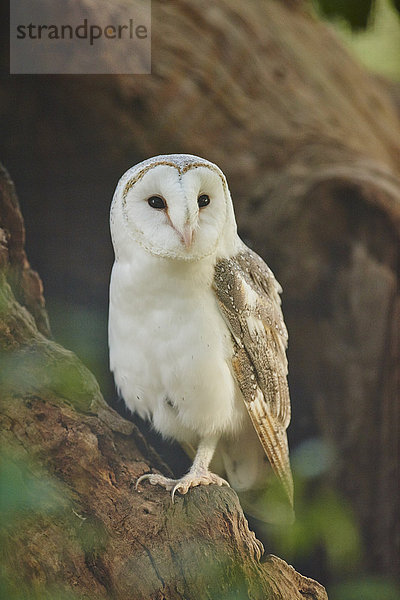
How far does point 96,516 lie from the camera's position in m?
1.05

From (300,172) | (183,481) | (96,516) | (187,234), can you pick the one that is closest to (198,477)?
(183,481)

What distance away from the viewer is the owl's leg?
44.4 inches

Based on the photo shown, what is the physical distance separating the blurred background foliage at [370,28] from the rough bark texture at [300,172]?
10 cm

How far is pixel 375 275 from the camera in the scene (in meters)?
1.49

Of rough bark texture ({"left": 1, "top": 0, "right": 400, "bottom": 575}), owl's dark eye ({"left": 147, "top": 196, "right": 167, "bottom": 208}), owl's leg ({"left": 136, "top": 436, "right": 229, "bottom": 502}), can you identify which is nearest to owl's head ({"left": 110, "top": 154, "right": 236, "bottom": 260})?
owl's dark eye ({"left": 147, "top": 196, "right": 167, "bottom": 208})

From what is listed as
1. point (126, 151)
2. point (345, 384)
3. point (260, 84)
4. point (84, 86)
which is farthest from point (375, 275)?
point (84, 86)

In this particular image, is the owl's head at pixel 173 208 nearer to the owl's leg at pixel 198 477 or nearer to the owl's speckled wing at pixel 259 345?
the owl's speckled wing at pixel 259 345

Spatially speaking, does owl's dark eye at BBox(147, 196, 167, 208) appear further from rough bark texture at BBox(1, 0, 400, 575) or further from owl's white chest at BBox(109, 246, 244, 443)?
rough bark texture at BBox(1, 0, 400, 575)

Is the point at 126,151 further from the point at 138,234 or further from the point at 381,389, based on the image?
the point at 381,389

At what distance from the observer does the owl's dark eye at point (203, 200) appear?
104cm

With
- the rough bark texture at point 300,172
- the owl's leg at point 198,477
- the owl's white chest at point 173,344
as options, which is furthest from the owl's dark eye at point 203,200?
the owl's leg at point 198,477

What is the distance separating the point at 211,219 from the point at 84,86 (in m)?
0.45

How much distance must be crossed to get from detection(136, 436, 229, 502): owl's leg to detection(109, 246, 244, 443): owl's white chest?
0.05 m

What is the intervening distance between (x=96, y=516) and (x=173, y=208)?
526 millimetres
